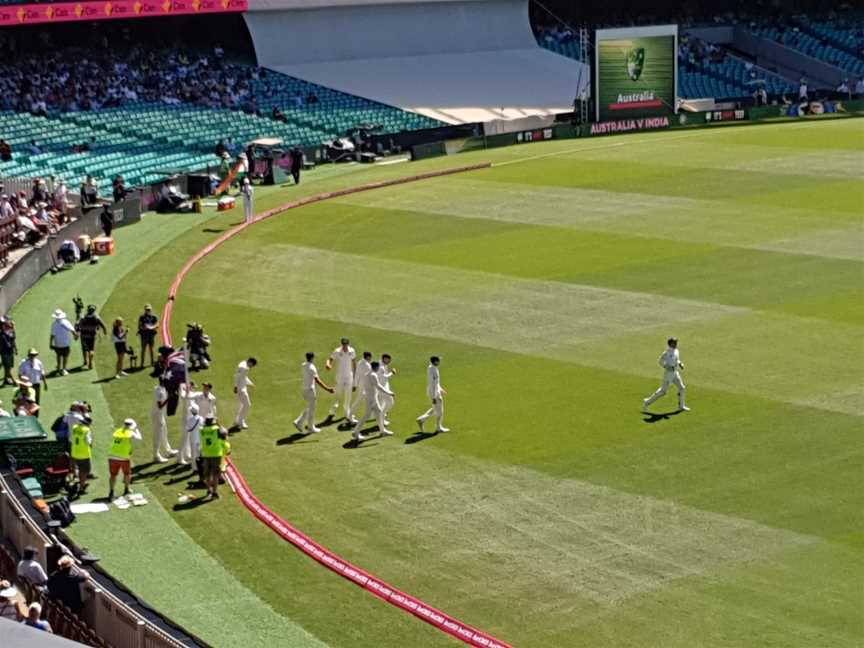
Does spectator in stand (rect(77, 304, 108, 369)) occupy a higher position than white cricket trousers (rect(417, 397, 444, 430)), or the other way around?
spectator in stand (rect(77, 304, 108, 369))

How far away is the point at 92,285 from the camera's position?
4297 cm

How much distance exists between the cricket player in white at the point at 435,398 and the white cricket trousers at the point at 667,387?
4.01 m

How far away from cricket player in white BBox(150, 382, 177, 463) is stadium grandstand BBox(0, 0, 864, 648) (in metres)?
0.18

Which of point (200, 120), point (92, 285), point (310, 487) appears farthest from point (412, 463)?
point (200, 120)

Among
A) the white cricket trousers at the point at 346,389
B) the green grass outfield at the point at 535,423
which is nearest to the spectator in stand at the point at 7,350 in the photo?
the green grass outfield at the point at 535,423

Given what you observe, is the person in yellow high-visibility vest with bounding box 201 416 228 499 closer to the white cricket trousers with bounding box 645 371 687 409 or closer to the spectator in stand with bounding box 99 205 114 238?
the white cricket trousers with bounding box 645 371 687 409

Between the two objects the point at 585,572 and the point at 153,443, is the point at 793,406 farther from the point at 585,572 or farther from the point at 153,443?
the point at 153,443

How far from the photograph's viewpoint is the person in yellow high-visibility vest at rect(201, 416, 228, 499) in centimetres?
2598

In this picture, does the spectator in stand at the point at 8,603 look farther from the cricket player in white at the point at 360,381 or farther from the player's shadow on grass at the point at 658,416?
the player's shadow on grass at the point at 658,416

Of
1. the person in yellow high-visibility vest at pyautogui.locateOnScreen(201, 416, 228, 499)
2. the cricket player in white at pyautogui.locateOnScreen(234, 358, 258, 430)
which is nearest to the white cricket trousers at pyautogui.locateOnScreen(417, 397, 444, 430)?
the cricket player in white at pyautogui.locateOnScreen(234, 358, 258, 430)

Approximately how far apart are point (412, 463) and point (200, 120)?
4420 centimetres

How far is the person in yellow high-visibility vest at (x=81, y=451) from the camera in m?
26.3

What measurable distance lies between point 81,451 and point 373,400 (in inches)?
222

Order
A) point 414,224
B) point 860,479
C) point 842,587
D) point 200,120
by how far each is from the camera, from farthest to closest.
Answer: point 200,120 < point 414,224 < point 860,479 < point 842,587
